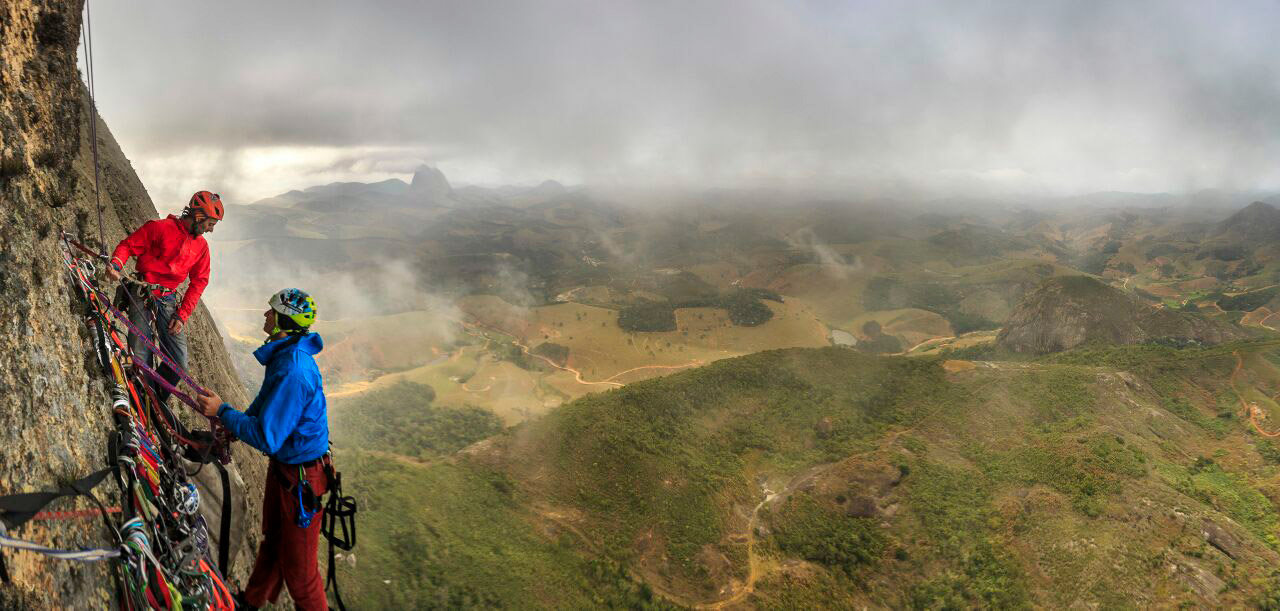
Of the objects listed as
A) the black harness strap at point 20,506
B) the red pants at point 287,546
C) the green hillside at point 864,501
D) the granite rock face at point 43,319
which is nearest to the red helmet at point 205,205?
the granite rock face at point 43,319

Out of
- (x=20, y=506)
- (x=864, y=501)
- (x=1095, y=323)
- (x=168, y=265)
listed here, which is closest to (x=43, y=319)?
(x=168, y=265)

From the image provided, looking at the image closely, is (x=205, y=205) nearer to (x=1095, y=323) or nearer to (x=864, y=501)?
(x=864, y=501)

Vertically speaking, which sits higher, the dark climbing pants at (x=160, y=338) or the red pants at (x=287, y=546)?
the dark climbing pants at (x=160, y=338)

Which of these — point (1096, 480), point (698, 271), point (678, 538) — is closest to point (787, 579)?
point (678, 538)

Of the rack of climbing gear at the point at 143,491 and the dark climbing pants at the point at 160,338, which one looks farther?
the dark climbing pants at the point at 160,338

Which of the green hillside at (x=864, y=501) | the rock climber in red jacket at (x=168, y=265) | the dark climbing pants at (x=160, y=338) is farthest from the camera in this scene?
the green hillside at (x=864, y=501)

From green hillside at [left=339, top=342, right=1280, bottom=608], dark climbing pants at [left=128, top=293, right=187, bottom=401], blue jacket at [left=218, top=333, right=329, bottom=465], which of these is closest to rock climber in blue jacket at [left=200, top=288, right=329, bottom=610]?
blue jacket at [left=218, top=333, right=329, bottom=465]

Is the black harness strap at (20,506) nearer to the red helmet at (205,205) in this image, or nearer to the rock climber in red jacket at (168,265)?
the rock climber in red jacket at (168,265)

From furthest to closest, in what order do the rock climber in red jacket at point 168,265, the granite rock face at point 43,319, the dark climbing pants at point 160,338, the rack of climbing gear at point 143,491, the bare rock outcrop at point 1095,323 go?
the bare rock outcrop at point 1095,323 → the rock climber in red jacket at point 168,265 → the dark climbing pants at point 160,338 → the rack of climbing gear at point 143,491 → the granite rock face at point 43,319
